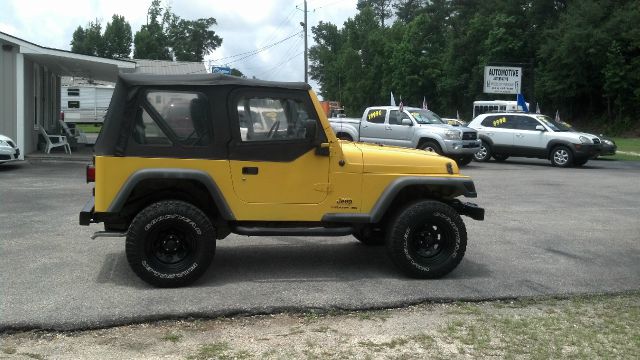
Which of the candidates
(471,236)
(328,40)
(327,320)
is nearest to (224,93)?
(327,320)

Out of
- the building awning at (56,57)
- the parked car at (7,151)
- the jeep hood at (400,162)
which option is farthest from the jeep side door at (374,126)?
the jeep hood at (400,162)

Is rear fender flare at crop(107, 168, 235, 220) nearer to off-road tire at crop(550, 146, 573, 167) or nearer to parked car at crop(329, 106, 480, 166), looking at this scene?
parked car at crop(329, 106, 480, 166)

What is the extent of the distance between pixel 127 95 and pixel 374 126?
15169 mm

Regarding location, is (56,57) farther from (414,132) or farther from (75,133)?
(414,132)

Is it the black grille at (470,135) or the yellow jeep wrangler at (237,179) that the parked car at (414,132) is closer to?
the black grille at (470,135)

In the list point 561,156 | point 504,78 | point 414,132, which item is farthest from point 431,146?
point 504,78

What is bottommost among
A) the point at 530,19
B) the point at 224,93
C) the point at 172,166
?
the point at 172,166

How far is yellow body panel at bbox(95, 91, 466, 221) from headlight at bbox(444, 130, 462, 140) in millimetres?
13097

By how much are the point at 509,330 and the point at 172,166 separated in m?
3.22

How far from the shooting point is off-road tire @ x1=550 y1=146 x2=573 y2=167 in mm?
20219

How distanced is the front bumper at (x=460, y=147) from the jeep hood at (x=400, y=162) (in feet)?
42.0

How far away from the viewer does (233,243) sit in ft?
25.8

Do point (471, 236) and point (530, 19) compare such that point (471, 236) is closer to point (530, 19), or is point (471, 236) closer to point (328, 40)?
point (530, 19)

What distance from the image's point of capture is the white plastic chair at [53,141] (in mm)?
20078
